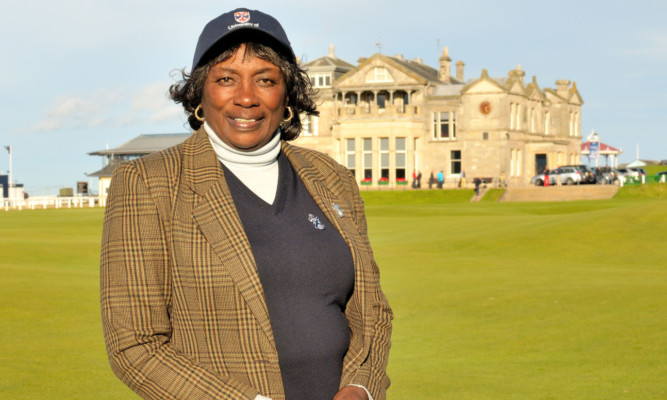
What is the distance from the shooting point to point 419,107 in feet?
239

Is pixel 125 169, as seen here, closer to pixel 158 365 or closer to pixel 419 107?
pixel 158 365

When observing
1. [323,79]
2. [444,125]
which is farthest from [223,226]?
[323,79]

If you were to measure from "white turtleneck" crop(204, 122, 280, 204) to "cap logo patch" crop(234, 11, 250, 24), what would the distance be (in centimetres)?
45

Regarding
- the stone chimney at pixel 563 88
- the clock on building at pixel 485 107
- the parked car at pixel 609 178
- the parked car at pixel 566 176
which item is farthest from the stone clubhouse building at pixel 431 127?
the stone chimney at pixel 563 88

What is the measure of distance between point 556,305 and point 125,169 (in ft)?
39.9

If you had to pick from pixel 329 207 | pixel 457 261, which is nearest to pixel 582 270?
pixel 457 261

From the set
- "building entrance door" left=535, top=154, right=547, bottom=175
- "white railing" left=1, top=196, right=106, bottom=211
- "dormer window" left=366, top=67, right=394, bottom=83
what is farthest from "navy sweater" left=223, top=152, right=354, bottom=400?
"building entrance door" left=535, top=154, right=547, bottom=175

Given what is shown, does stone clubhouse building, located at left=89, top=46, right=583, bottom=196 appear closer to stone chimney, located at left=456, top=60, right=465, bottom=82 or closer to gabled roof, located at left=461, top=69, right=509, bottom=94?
gabled roof, located at left=461, top=69, right=509, bottom=94

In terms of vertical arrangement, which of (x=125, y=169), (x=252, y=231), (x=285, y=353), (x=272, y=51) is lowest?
(x=285, y=353)

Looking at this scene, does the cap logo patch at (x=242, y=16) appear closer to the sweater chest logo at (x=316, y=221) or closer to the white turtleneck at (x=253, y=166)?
the white turtleneck at (x=253, y=166)

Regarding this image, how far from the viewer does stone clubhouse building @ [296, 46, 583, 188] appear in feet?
233

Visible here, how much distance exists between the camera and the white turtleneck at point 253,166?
12.0 ft

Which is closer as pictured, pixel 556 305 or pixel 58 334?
pixel 58 334

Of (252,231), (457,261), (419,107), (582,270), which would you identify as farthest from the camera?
(419,107)
